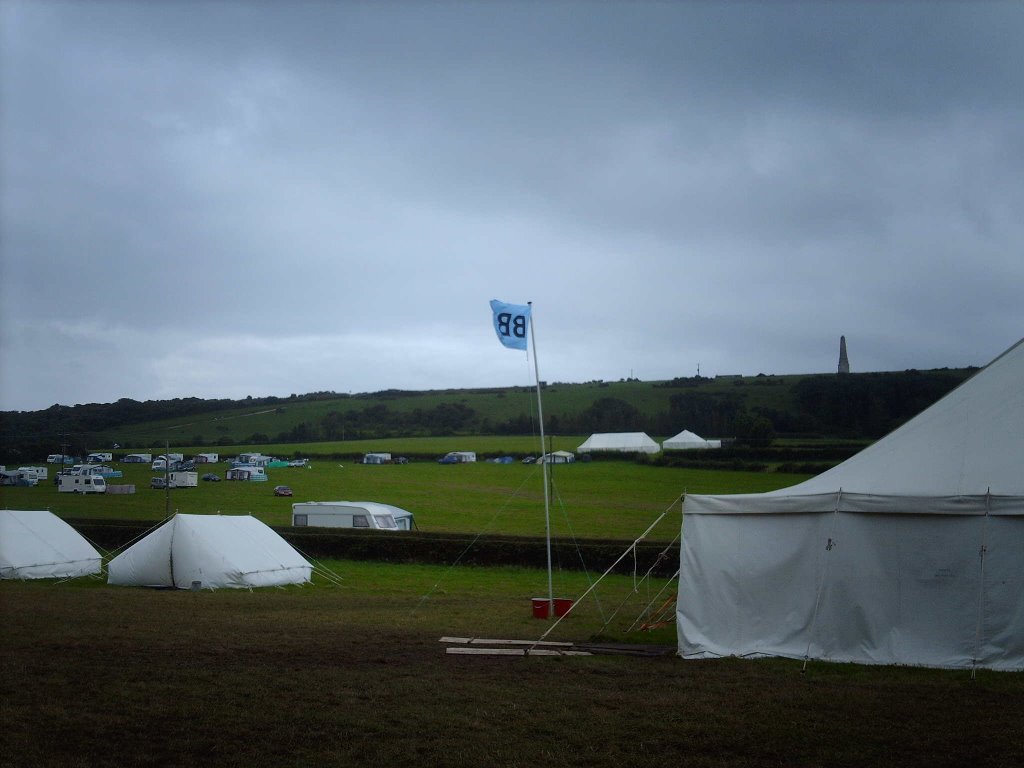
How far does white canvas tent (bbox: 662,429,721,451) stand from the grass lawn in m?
43.5

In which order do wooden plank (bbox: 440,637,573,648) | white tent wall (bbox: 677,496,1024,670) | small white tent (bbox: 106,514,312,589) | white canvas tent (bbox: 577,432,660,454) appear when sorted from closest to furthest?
white tent wall (bbox: 677,496,1024,670), wooden plank (bbox: 440,637,573,648), small white tent (bbox: 106,514,312,589), white canvas tent (bbox: 577,432,660,454)

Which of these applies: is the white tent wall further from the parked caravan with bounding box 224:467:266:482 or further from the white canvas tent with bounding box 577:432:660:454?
the white canvas tent with bounding box 577:432:660:454

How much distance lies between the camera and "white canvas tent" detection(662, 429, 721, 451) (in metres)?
55.9

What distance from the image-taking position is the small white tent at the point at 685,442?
5592 cm

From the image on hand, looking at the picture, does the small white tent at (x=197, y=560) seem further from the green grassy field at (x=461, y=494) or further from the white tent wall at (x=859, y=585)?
the white tent wall at (x=859, y=585)

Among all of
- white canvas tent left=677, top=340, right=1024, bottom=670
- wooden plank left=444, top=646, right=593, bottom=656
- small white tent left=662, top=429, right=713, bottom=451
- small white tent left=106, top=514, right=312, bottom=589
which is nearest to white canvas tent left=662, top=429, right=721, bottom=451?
small white tent left=662, top=429, right=713, bottom=451

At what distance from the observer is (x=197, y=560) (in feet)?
69.7

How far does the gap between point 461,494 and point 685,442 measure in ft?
56.9

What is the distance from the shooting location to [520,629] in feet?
46.0

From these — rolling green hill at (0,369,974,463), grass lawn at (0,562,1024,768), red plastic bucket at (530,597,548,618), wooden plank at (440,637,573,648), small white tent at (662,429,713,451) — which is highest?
rolling green hill at (0,369,974,463)

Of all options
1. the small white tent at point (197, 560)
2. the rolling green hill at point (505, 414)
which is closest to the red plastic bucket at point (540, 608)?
the small white tent at point (197, 560)

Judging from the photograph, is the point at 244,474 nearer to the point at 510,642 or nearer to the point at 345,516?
the point at 345,516

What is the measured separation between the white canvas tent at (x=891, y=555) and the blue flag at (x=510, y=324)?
4.75 m

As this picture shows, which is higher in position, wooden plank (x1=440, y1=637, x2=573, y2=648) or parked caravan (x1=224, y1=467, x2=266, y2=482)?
parked caravan (x1=224, y1=467, x2=266, y2=482)
